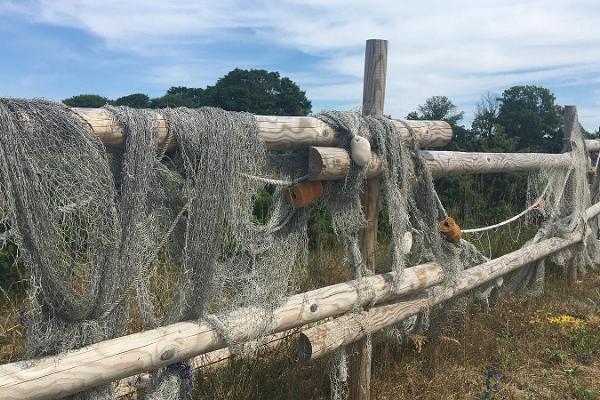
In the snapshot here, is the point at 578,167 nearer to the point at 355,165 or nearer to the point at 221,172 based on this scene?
the point at 355,165

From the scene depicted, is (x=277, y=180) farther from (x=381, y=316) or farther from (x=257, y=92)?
(x=257, y=92)

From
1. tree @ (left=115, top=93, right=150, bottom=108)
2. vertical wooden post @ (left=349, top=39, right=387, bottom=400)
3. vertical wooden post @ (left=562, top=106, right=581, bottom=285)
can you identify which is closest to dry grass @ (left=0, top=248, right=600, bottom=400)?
vertical wooden post @ (left=349, top=39, right=387, bottom=400)

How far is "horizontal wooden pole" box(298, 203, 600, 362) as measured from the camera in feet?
11.0

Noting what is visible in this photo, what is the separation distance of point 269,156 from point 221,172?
1.84 feet

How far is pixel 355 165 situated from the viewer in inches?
138

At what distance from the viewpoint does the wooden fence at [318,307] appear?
7.75ft

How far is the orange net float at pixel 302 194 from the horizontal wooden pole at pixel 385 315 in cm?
75

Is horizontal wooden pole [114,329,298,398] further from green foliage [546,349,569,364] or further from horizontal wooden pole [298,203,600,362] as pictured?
green foliage [546,349,569,364]

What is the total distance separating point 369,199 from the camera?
12.6 ft

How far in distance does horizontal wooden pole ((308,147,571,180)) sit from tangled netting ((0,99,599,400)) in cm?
12

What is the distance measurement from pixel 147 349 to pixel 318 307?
115 cm

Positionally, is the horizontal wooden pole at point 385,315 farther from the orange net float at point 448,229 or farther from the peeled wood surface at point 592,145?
the peeled wood surface at point 592,145

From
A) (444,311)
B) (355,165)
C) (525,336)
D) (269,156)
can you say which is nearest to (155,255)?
(269,156)

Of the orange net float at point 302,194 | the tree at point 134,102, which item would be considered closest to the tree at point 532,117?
the tree at point 134,102
